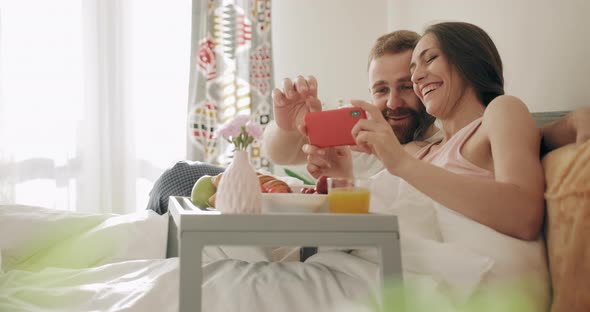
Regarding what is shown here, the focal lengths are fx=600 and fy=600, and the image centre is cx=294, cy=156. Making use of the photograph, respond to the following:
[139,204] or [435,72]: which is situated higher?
[435,72]

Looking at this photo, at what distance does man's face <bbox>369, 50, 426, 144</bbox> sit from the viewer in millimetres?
1798

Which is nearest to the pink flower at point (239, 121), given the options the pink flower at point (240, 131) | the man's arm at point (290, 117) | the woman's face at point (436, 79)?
the pink flower at point (240, 131)

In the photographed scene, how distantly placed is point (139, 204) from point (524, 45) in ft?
7.34

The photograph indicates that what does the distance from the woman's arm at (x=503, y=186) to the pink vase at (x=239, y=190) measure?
32cm

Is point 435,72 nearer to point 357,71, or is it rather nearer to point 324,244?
point 324,244

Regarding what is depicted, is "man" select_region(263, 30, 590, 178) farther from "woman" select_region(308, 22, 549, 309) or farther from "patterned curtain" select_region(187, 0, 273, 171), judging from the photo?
"patterned curtain" select_region(187, 0, 273, 171)

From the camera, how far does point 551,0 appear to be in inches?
66.6

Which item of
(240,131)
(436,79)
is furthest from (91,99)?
(240,131)

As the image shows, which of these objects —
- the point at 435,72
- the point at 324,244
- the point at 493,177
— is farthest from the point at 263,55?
the point at 324,244

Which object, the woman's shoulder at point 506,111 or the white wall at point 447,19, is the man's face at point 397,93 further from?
the woman's shoulder at point 506,111

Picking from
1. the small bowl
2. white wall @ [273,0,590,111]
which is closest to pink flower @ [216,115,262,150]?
the small bowl

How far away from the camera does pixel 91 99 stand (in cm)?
317

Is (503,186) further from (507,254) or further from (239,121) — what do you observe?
(239,121)

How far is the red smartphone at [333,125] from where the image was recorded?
47.1 inches
